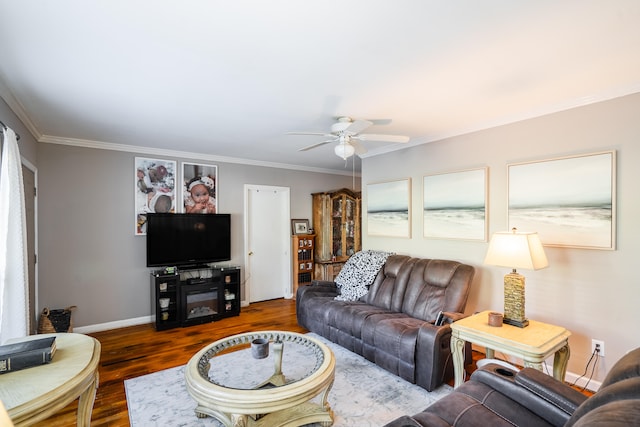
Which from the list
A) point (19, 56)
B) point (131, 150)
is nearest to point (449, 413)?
point (19, 56)

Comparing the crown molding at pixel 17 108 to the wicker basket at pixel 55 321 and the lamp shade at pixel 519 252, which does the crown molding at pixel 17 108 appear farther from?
the lamp shade at pixel 519 252

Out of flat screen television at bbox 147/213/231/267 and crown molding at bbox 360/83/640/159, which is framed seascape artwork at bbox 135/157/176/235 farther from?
crown molding at bbox 360/83/640/159

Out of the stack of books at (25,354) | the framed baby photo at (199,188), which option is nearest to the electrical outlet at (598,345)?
the stack of books at (25,354)

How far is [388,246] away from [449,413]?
285 centimetres

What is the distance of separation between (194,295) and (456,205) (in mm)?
3680

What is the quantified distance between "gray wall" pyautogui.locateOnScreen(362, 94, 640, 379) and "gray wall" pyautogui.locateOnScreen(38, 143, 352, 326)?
4.15 meters

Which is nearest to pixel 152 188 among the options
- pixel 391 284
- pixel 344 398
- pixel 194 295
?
pixel 194 295

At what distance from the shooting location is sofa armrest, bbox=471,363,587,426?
1426mm

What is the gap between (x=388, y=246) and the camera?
4.29 meters

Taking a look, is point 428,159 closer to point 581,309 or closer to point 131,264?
point 581,309

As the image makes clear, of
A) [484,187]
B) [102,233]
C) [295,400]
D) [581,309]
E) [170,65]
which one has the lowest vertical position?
[295,400]

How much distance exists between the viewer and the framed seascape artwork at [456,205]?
3.28 meters

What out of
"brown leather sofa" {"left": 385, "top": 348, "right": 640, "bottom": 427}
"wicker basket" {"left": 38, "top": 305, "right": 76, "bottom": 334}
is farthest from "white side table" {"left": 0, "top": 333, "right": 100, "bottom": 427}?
"wicker basket" {"left": 38, "top": 305, "right": 76, "bottom": 334}

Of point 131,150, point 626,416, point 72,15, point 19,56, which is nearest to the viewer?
point 626,416
